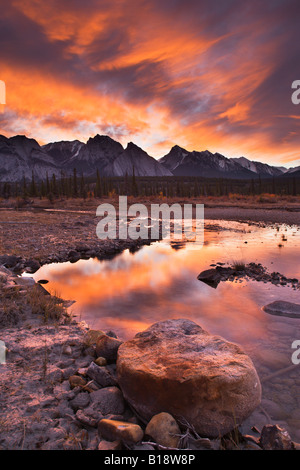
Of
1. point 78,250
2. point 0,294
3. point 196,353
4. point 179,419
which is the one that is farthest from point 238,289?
point 78,250

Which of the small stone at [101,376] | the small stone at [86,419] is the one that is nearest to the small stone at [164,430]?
the small stone at [86,419]

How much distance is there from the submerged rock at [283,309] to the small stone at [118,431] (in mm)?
5809

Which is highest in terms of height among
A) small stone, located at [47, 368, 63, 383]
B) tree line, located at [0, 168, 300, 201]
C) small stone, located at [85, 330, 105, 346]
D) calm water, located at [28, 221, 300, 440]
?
tree line, located at [0, 168, 300, 201]

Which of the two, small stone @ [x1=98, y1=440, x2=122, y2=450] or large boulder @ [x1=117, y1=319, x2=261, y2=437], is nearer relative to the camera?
small stone @ [x1=98, y1=440, x2=122, y2=450]

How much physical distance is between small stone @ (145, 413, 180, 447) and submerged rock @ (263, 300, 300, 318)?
5.43 m

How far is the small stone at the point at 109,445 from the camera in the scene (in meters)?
2.78

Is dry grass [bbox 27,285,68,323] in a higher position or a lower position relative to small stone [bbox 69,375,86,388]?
higher

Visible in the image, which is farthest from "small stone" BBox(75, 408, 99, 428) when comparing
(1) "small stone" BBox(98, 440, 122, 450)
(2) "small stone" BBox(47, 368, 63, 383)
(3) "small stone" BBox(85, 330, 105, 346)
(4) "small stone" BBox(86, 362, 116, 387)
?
(3) "small stone" BBox(85, 330, 105, 346)

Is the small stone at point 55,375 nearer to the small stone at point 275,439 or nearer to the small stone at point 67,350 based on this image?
the small stone at point 67,350

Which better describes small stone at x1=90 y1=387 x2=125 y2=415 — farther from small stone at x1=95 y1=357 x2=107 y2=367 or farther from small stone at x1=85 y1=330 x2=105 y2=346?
small stone at x1=85 y1=330 x2=105 y2=346

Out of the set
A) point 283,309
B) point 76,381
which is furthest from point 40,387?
point 283,309

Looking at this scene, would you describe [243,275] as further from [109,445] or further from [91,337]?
[109,445]

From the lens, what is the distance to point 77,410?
3377mm

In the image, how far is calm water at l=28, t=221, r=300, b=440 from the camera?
5141mm
